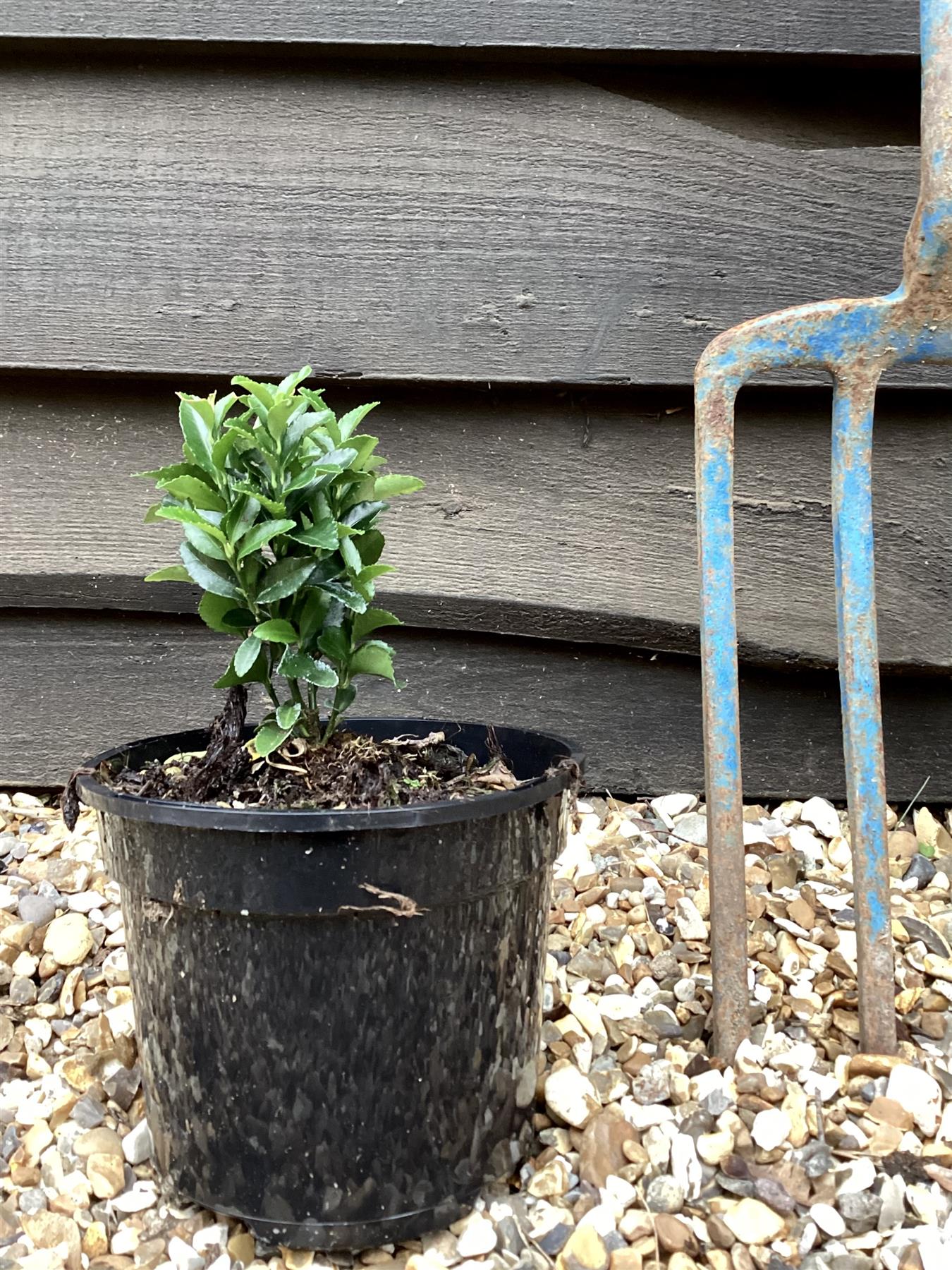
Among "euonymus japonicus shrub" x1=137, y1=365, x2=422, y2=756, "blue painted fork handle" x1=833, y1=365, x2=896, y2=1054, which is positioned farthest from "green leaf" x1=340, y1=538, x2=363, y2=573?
"blue painted fork handle" x1=833, y1=365, x2=896, y2=1054

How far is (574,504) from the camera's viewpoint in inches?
50.8

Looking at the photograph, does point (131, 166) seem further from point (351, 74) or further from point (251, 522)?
point (251, 522)

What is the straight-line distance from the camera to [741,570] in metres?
1.29

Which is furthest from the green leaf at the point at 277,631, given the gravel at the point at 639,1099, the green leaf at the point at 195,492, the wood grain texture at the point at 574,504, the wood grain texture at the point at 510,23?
the wood grain texture at the point at 510,23

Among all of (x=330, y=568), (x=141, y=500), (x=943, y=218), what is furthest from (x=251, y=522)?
(x=943, y=218)

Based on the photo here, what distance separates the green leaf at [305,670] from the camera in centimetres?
80

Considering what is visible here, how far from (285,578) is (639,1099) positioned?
0.56m

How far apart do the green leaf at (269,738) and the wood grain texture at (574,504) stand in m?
0.50

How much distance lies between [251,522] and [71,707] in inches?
28.5

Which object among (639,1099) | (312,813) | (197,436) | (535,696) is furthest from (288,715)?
(535,696)

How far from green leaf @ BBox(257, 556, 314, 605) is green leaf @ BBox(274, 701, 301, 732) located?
0.09 metres

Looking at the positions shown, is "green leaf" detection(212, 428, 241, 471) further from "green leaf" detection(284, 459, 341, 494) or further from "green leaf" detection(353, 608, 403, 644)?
"green leaf" detection(353, 608, 403, 644)

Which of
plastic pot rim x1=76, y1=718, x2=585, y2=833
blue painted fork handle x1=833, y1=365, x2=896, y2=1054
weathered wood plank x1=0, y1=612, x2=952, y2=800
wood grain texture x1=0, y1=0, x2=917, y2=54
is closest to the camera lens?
plastic pot rim x1=76, y1=718, x2=585, y2=833

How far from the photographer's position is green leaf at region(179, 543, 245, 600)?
0.80m
